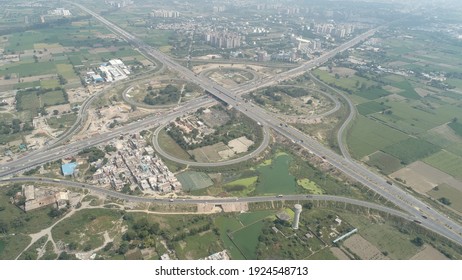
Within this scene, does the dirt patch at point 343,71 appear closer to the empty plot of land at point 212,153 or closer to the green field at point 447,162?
the green field at point 447,162

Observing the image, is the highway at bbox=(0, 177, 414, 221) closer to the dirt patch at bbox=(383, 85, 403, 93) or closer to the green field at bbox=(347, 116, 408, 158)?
the green field at bbox=(347, 116, 408, 158)

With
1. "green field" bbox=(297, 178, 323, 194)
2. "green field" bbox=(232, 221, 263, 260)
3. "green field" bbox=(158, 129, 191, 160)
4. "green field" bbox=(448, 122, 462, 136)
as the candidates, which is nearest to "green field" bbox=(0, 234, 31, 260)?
"green field" bbox=(232, 221, 263, 260)

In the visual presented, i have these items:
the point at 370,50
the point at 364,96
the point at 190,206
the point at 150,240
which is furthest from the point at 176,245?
the point at 370,50

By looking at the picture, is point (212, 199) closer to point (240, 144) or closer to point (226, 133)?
point (240, 144)

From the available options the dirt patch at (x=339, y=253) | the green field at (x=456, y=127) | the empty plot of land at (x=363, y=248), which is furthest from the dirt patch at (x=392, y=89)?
the dirt patch at (x=339, y=253)

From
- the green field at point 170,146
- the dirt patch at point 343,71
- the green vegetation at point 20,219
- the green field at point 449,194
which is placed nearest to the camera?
the green vegetation at point 20,219

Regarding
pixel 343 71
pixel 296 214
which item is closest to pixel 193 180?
pixel 296 214
